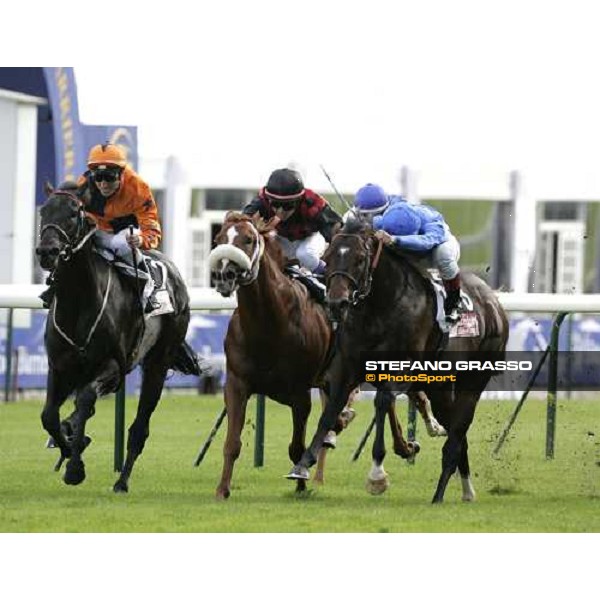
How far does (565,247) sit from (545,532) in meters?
15.8

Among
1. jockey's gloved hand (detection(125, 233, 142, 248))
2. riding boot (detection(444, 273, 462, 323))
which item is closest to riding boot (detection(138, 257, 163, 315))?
jockey's gloved hand (detection(125, 233, 142, 248))

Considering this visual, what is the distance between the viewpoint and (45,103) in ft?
72.1

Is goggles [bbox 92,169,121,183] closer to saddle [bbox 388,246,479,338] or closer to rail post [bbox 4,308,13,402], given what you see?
saddle [bbox 388,246,479,338]

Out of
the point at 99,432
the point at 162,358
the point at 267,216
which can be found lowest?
the point at 99,432

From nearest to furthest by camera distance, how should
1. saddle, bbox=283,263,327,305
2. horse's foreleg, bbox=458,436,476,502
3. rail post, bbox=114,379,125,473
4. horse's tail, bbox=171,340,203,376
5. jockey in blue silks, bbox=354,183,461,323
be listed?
jockey in blue silks, bbox=354,183,461,323, horse's foreleg, bbox=458,436,476,502, saddle, bbox=283,263,327,305, horse's tail, bbox=171,340,203,376, rail post, bbox=114,379,125,473

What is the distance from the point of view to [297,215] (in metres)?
10.9

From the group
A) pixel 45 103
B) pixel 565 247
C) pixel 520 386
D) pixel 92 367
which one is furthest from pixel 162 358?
pixel 565 247

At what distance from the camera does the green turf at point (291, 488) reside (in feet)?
29.6

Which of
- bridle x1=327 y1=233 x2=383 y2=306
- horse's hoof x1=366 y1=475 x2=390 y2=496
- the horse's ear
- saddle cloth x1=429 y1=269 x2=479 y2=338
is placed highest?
the horse's ear

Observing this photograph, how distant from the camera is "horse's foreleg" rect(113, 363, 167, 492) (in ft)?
35.1

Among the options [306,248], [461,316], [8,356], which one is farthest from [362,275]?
[8,356]

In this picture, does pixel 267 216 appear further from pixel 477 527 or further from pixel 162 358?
pixel 477 527

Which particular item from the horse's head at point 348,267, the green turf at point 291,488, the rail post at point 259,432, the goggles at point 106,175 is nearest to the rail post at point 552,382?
the green turf at point 291,488

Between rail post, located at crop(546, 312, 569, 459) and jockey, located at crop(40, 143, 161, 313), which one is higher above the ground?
jockey, located at crop(40, 143, 161, 313)
